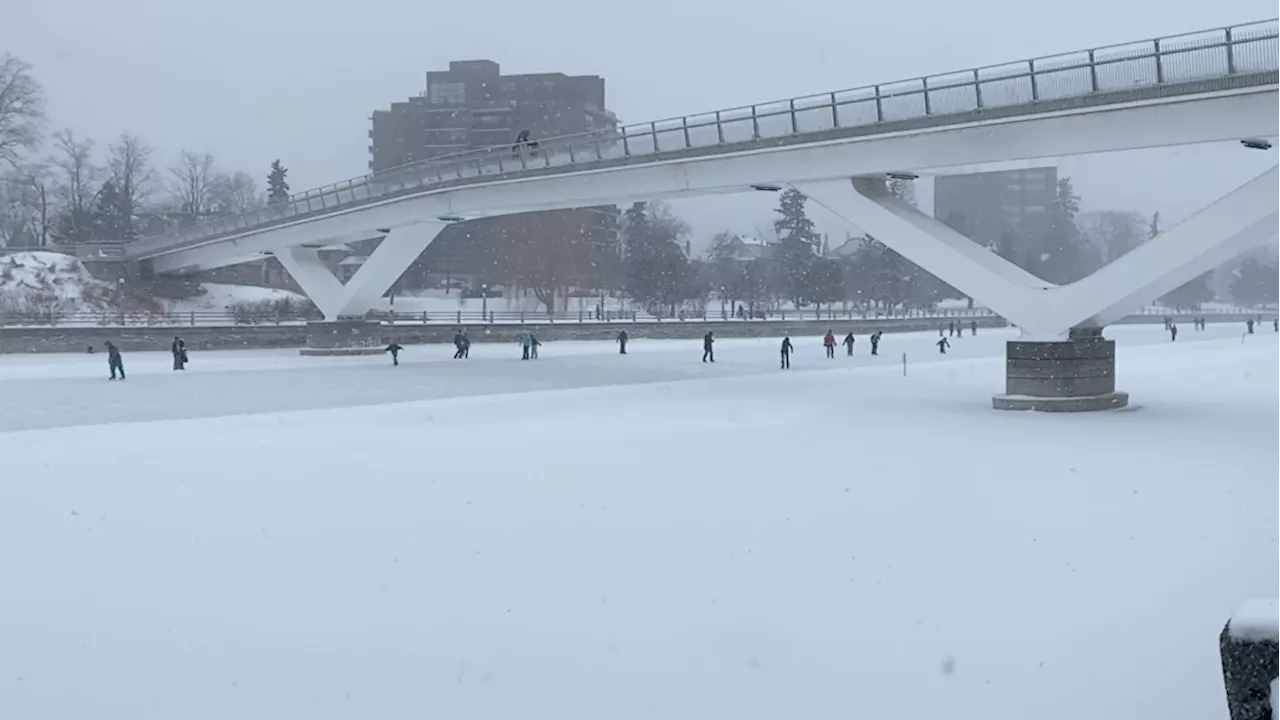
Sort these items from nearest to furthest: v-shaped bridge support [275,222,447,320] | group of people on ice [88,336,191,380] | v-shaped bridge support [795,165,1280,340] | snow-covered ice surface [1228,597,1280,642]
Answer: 1. snow-covered ice surface [1228,597,1280,642]
2. v-shaped bridge support [795,165,1280,340]
3. group of people on ice [88,336,191,380]
4. v-shaped bridge support [275,222,447,320]

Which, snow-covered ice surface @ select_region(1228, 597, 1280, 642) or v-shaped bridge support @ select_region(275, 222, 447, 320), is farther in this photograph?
v-shaped bridge support @ select_region(275, 222, 447, 320)

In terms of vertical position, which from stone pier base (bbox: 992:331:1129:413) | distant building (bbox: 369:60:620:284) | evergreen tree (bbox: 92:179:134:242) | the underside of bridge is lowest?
stone pier base (bbox: 992:331:1129:413)

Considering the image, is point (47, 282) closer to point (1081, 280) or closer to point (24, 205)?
point (24, 205)

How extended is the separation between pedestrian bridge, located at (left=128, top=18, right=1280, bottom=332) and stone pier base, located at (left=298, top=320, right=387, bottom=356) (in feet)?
23.1

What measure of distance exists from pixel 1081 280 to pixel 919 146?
5.09 meters

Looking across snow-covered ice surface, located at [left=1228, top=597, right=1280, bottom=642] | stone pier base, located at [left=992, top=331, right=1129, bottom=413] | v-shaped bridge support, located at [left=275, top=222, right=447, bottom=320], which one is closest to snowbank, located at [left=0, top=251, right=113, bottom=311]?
v-shaped bridge support, located at [left=275, top=222, right=447, bottom=320]

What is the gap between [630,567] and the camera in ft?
28.8

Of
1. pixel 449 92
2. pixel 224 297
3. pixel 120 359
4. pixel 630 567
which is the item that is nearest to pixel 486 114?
pixel 449 92

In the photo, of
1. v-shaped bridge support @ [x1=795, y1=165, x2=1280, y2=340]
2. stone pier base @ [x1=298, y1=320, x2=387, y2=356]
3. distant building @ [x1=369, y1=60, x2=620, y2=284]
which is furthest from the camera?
distant building @ [x1=369, y1=60, x2=620, y2=284]

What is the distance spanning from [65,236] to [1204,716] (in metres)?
82.8

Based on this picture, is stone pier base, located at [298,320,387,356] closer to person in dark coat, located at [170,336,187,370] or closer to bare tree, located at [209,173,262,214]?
person in dark coat, located at [170,336,187,370]

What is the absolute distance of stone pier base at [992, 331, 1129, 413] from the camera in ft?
72.9

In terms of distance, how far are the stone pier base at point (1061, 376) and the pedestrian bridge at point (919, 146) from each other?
600mm

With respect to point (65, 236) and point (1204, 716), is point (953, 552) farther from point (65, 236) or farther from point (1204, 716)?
point (65, 236)
